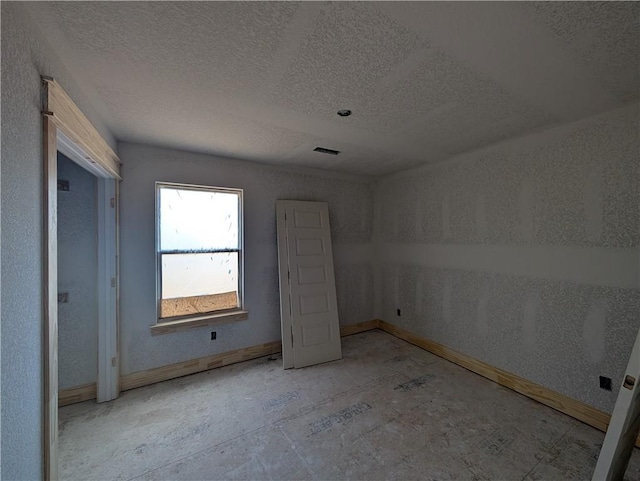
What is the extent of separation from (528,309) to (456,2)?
264 centimetres

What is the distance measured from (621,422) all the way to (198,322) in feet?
11.1

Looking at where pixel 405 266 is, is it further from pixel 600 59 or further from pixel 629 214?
pixel 600 59

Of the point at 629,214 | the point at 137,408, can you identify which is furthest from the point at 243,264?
the point at 629,214

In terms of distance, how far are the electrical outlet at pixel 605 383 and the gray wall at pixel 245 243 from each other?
2.63m

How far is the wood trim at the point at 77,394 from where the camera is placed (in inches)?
91.6

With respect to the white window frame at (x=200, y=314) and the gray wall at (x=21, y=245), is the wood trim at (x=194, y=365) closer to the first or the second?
the white window frame at (x=200, y=314)

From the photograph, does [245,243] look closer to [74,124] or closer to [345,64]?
[74,124]

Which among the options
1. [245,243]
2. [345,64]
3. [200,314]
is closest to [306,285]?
[245,243]

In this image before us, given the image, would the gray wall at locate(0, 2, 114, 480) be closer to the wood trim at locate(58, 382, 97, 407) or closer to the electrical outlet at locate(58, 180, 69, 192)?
the electrical outlet at locate(58, 180, 69, 192)

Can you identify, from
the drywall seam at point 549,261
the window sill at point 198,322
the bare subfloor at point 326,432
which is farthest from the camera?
the window sill at point 198,322

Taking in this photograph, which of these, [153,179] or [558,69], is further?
[153,179]

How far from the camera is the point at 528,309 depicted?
248 cm

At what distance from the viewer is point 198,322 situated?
2.86 m

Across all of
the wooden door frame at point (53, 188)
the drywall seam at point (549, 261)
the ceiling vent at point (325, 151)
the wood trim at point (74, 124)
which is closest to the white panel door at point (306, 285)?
the ceiling vent at point (325, 151)
